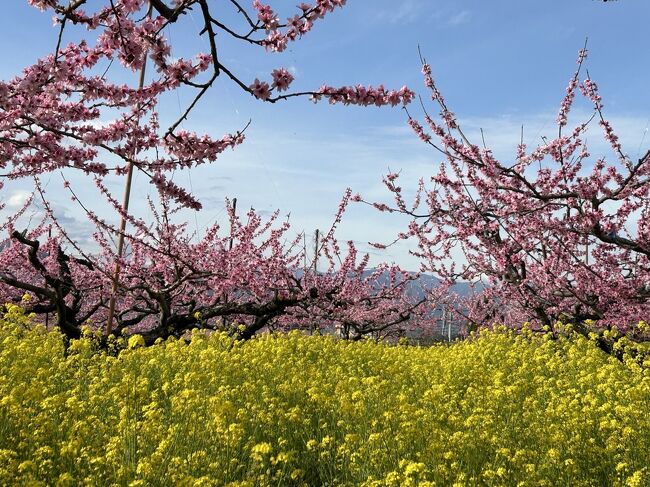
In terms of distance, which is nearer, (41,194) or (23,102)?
(23,102)

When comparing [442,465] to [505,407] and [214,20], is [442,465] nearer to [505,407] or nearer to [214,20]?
[505,407]

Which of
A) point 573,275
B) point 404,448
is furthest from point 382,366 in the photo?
point 573,275

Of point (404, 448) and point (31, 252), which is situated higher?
point (31, 252)

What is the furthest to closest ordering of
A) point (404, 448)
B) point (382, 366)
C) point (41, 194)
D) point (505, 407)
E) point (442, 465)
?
point (41, 194) < point (382, 366) < point (505, 407) < point (404, 448) < point (442, 465)

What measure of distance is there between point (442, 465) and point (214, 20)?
3713mm

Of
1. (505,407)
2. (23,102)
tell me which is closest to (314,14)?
(23,102)

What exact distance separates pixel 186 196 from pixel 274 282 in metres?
10.0

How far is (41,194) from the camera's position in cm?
1231

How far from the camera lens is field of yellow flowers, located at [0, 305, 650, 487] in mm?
4250

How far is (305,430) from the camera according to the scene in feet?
19.2

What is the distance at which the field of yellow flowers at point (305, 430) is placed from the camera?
425 centimetres

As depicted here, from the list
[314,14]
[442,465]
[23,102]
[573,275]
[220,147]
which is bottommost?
[442,465]

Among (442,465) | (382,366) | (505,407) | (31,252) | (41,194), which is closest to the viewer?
(442,465)

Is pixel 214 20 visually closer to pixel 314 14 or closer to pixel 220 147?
pixel 314 14
